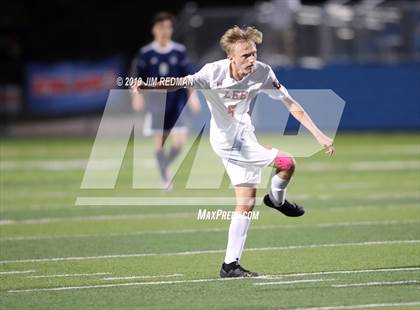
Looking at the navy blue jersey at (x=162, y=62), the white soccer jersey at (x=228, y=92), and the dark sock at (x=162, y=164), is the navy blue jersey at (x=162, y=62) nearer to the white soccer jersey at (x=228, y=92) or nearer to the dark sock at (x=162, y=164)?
the dark sock at (x=162, y=164)

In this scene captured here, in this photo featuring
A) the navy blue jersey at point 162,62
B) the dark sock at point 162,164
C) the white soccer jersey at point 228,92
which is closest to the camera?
the white soccer jersey at point 228,92

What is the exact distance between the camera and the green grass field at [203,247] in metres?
7.58

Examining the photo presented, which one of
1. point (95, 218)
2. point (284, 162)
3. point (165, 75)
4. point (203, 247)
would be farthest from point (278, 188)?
point (165, 75)

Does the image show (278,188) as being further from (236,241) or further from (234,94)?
(234,94)

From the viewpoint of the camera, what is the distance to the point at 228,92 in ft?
27.8

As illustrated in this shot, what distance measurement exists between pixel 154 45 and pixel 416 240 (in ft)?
20.1

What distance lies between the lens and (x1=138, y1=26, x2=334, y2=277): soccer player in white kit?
8305mm

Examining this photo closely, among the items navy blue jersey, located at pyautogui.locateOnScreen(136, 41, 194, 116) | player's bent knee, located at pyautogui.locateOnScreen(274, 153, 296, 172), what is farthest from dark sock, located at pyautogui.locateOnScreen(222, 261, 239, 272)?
navy blue jersey, located at pyautogui.locateOnScreen(136, 41, 194, 116)

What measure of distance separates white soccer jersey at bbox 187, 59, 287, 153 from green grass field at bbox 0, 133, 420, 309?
108 centimetres

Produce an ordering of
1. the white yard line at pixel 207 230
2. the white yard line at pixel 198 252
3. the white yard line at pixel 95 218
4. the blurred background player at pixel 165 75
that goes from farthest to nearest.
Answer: the blurred background player at pixel 165 75
the white yard line at pixel 95 218
the white yard line at pixel 207 230
the white yard line at pixel 198 252

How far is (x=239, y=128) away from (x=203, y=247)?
1.90 m

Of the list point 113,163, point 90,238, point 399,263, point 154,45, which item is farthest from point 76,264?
point 113,163

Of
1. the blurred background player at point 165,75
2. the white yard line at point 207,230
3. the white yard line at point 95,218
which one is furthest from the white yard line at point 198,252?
the blurred background player at point 165,75

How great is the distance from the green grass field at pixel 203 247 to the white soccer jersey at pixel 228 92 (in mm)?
1085
